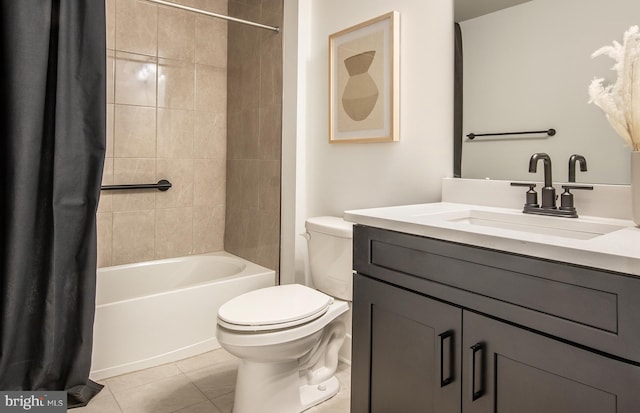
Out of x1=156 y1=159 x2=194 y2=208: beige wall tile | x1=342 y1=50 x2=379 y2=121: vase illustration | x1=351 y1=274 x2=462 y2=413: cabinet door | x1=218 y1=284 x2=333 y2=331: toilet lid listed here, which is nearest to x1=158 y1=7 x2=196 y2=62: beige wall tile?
x1=156 y1=159 x2=194 y2=208: beige wall tile

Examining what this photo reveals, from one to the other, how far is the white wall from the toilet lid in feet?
2.07

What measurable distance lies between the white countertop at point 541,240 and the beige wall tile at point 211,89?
2072 mm

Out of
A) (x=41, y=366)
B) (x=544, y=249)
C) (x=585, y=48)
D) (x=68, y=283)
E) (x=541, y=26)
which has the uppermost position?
(x=541, y=26)

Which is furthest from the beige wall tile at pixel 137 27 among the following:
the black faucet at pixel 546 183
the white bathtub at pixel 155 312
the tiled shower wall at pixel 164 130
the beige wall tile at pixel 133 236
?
the black faucet at pixel 546 183

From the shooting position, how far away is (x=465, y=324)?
1.00 metres

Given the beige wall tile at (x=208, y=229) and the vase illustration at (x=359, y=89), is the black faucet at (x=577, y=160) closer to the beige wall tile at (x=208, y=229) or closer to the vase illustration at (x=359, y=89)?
the vase illustration at (x=359, y=89)

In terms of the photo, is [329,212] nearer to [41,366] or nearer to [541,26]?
[541,26]

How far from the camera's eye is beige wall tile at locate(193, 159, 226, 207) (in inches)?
118

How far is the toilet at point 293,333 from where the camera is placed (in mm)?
1517

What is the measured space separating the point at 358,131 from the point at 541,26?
3.03 feet

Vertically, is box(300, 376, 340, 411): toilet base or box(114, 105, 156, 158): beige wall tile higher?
box(114, 105, 156, 158): beige wall tile

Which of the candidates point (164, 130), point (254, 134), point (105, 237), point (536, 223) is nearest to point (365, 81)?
point (254, 134)

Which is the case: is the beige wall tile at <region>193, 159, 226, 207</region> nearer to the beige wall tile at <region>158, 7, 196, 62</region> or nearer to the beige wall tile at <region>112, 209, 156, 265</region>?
the beige wall tile at <region>112, 209, 156, 265</region>

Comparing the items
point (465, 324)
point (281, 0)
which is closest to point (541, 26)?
point (465, 324)
